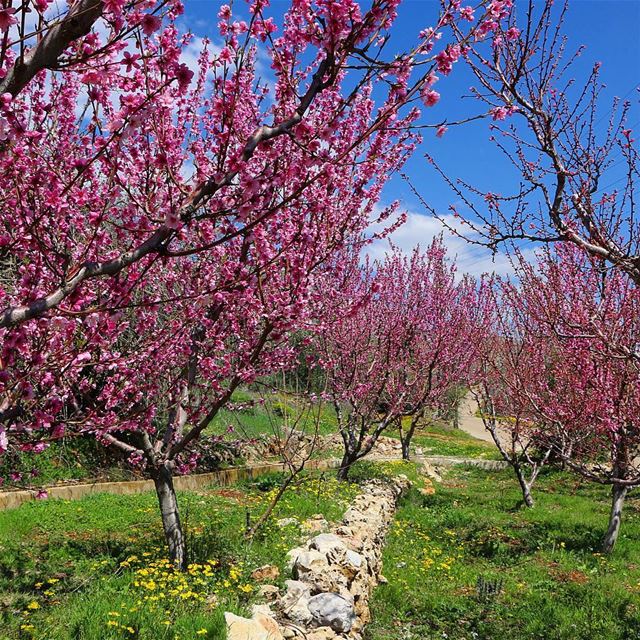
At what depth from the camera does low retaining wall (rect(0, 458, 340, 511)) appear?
889 centimetres

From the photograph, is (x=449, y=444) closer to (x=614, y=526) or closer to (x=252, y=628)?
(x=614, y=526)

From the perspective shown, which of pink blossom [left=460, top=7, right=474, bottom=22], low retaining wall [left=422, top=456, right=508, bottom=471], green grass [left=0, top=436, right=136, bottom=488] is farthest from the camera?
low retaining wall [left=422, top=456, right=508, bottom=471]

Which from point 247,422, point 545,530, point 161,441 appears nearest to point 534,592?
point 545,530

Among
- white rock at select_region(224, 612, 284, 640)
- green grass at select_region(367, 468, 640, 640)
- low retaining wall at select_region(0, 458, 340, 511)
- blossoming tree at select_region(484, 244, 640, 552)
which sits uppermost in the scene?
blossoming tree at select_region(484, 244, 640, 552)

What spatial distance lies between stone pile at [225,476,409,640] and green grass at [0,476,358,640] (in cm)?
26

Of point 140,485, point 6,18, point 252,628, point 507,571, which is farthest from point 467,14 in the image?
point 140,485

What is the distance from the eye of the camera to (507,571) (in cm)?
830

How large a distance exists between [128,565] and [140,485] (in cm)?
538

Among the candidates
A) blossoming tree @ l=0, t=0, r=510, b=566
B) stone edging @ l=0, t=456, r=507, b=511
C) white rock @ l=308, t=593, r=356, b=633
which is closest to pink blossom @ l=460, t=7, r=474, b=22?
blossoming tree @ l=0, t=0, r=510, b=566

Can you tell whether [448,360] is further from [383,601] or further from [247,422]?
[383,601]

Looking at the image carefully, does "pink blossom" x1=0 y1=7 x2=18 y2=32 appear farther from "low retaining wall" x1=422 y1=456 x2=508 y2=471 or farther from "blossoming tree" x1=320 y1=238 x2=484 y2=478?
"low retaining wall" x1=422 y1=456 x2=508 y2=471

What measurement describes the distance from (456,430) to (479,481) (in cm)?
1516

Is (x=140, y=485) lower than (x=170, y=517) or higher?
lower

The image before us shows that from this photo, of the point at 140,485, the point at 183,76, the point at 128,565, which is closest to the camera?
the point at 183,76
